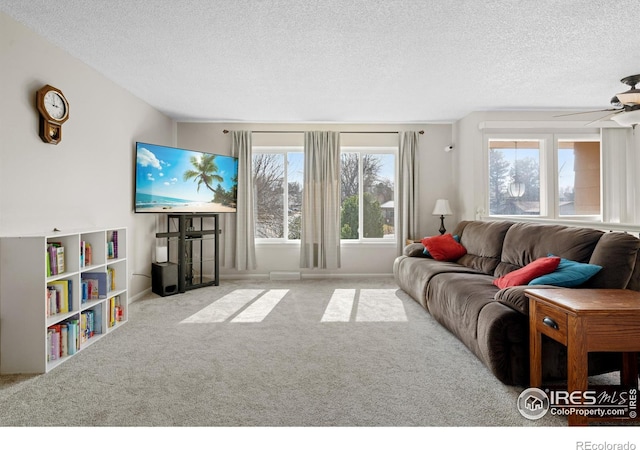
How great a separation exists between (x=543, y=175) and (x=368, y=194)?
2494 mm

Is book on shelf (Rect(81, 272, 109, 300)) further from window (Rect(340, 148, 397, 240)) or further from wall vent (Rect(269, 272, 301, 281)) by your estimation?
window (Rect(340, 148, 397, 240))

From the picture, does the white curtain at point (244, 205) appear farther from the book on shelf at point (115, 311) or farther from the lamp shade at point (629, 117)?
the lamp shade at point (629, 117)

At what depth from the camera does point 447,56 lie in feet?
10.6

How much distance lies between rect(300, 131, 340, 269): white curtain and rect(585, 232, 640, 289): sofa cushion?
364cm

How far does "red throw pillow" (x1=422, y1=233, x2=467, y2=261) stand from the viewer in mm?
4270

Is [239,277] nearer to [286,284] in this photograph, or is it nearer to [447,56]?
[286,284]

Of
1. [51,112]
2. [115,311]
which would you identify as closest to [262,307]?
[115,311]

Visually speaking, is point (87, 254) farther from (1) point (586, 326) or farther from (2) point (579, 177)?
(2) point (579, 177)

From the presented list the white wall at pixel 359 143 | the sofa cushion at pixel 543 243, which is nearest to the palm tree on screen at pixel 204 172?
the white wall at pixel 359 143

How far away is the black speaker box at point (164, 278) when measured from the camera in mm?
4414

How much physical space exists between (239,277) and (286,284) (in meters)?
0.87

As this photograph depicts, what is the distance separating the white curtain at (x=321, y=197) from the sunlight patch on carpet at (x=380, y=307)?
110cm

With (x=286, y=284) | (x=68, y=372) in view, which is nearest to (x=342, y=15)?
(x=68, y=372)

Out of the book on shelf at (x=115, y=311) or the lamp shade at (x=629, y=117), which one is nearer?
the book on shelf at (x=115, y=311)
